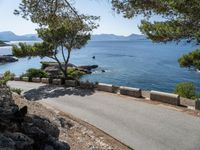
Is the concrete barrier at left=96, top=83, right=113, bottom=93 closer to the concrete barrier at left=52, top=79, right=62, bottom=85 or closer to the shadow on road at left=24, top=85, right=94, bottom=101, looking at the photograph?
the shadow on road at left=24, top=85, right=94, bottom=101

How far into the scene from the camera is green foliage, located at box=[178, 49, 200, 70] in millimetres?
23514

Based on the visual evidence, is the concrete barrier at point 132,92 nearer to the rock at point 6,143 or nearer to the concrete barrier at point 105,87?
the concrete barrier at point 105,87

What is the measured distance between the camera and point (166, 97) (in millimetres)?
21203

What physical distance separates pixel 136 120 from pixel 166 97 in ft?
14.7

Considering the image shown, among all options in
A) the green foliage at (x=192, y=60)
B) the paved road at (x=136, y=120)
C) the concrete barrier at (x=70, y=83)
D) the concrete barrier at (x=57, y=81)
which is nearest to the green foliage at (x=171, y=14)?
the paved road at (x=136, y=120)

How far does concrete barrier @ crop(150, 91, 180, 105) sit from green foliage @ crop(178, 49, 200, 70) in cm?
378

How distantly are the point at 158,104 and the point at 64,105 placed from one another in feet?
22.2

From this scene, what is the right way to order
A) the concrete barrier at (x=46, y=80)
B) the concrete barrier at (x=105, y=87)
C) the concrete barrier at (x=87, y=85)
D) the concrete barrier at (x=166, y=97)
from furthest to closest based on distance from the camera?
the concrete barrier at (x=46, y=80), the concrete barrier at (x=87, y=85), the concrete barrier at (x=105, y=87), the concrete barrier at (x=166, y=97)

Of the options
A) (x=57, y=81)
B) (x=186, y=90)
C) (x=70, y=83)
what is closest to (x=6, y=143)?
(x=186, y=90)

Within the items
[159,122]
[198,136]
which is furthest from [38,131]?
[159,122]

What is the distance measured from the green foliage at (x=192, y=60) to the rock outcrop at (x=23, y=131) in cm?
1573

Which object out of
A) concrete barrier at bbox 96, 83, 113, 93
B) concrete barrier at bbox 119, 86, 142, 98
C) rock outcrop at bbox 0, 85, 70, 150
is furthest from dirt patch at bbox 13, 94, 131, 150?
concrete barrier at bbox 96, 83, 113, 93

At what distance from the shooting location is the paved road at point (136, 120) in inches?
544

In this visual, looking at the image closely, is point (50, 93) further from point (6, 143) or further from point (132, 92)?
point (6, 143)
